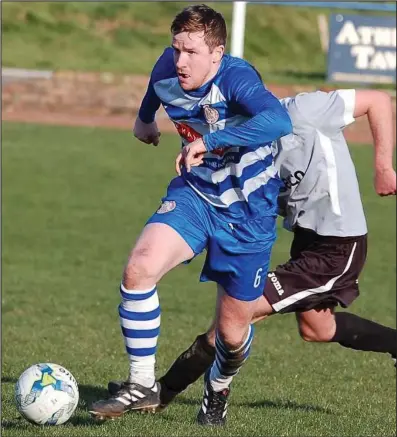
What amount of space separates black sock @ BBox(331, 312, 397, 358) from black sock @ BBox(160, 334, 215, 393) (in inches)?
38.6

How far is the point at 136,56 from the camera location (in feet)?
90.7

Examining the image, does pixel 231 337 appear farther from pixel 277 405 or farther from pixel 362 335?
pixel 362 335

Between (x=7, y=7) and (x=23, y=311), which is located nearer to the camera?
(x=23, y=311)

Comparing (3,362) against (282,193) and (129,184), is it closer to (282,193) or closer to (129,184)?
(282,193)

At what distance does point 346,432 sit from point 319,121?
1653 mm

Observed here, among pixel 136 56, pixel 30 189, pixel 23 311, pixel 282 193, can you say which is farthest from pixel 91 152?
pixel 282 193

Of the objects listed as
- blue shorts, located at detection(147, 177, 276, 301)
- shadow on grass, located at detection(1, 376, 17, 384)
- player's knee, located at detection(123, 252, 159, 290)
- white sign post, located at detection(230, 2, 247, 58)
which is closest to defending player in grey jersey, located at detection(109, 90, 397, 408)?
blue shorts, located at detection(147, 177, 276, 301)

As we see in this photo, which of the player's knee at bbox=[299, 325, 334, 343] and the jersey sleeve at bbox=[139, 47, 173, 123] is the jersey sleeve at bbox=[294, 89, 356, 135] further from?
the player's knee at bbox=[299, 325, 334, 343]

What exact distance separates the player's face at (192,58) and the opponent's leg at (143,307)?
2.33 feet

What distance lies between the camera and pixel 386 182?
5.35m

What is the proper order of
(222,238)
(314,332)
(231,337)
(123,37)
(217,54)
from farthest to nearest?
(123,37)
(314,332)
(231,337)
(222,238)
(217,54)

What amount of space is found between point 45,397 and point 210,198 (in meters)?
1.23

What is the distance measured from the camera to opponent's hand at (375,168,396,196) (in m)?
5.34

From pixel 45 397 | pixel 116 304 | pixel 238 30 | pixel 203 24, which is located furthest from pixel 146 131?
pixel 238 30
